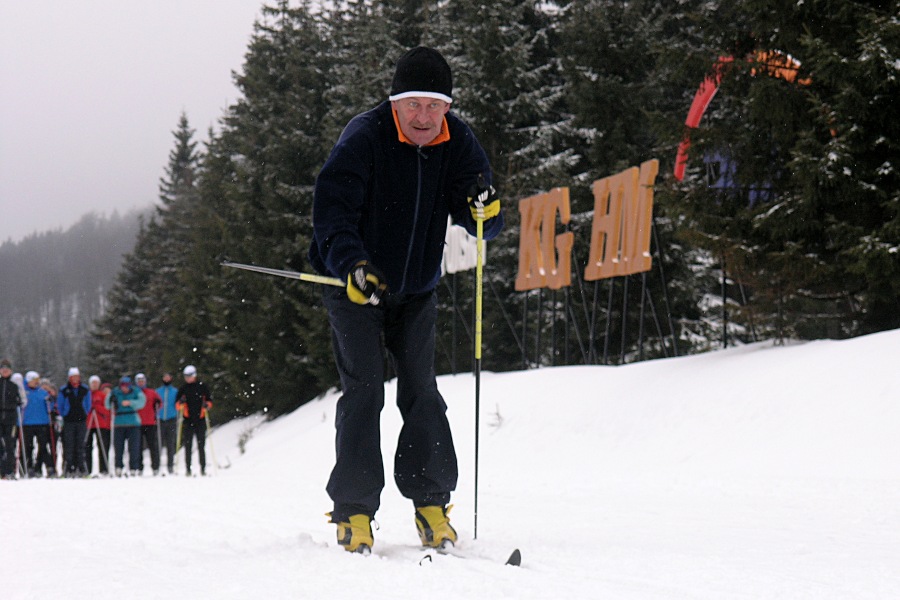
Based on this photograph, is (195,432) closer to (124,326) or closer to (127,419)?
(127,419)

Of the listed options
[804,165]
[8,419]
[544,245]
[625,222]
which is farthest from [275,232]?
[804,165]

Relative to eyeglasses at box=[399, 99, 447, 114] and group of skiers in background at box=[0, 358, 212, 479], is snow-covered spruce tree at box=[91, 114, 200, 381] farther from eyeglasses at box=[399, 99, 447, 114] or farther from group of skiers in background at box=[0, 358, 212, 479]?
eyeglasses at box=[399, 99, 447, 114]

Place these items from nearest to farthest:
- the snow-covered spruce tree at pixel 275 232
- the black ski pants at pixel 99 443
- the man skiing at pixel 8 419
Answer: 1. the man skiing at pixel 8 419
2. the black ski pants at pixel 99 443
3. the snow-covered spruce tree at pixel 275 232

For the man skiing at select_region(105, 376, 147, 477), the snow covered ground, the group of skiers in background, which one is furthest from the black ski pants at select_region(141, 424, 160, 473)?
the snow covered ground

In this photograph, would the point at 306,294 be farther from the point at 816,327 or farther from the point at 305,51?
the point at 816,327

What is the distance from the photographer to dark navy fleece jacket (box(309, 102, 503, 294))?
3801mm

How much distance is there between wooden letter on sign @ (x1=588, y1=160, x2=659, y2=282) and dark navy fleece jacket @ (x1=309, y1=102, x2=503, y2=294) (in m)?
10.1

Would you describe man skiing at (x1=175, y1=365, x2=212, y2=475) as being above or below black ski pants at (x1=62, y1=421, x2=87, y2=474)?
above

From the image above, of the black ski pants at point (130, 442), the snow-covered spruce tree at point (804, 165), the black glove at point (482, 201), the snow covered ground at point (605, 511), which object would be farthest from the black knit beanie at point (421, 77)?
the black ski pants at point (130, 442)

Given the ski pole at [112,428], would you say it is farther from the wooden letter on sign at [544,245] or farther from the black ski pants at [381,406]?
the black ski pants at [381,406]

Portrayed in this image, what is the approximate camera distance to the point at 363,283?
11.7ft

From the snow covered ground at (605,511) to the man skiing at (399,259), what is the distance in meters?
0.27

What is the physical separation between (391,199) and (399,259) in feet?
0.79

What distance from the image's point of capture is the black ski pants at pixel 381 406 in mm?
3809
